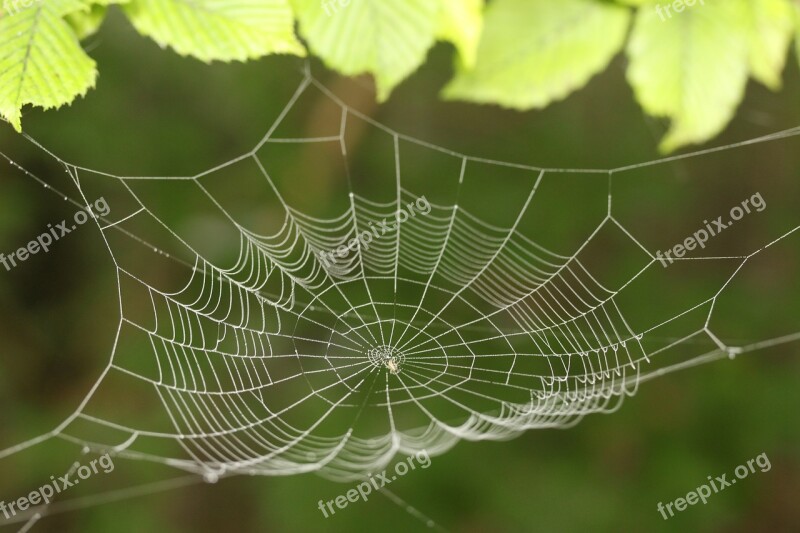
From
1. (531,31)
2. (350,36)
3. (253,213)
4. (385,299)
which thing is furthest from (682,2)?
(253,213)

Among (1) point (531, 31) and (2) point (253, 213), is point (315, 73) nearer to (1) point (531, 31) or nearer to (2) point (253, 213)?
(2) point (253, 213)

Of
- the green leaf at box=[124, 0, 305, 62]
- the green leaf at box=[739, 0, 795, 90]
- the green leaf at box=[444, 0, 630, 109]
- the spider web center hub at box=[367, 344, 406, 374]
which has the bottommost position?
the spider web center hub at box=[367, 344, 406, 374]

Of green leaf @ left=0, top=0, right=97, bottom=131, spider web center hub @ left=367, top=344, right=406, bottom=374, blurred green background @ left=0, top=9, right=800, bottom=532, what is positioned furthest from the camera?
blurred green background @ left=0, top=9, right=800, bottom=532

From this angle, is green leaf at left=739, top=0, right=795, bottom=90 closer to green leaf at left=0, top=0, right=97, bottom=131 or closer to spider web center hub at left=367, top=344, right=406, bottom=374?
green leaf at left=0, top=0, right=97, bottom=131

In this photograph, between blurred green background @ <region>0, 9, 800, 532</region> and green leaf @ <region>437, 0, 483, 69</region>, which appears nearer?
green leaf @ <region>437, 0, 483, 69</region>

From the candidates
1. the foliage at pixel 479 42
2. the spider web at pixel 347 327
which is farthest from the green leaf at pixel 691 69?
the spider web at pixel 347 327

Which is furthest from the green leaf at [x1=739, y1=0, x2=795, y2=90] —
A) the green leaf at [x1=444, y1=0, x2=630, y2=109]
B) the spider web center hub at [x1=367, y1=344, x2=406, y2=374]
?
the spider web center hub at [x1=367, y1=344, x2=406, y2=374]

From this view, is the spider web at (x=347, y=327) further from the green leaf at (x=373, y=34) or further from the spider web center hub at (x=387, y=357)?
the green leaf at (x=373, y=34)
